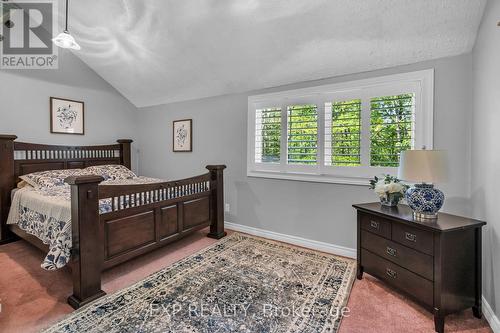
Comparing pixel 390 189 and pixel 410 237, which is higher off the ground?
pixel 390 189

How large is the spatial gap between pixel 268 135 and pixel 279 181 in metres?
0.62

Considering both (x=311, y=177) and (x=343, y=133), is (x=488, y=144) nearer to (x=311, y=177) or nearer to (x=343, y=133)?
(x=343, y=133)

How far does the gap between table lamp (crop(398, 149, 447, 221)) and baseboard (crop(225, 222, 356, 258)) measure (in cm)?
111

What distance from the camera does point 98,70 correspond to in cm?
420

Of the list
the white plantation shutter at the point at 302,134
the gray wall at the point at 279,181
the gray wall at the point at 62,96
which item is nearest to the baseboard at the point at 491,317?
the gray wall at the point at 279,181

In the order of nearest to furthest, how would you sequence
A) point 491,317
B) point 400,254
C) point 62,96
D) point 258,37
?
1. point 491,317
2. point 400,254
3. point 258,37
4. point 62,96

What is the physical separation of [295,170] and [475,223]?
1.77 metres

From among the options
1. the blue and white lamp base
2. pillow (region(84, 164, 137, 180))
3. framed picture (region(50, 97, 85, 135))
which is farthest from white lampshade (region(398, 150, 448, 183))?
framed picture (region(50, 97, 85, 135))

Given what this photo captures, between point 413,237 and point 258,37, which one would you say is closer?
point 413,237

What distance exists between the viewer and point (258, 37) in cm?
270

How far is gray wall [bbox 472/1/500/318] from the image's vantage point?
1.65 metres

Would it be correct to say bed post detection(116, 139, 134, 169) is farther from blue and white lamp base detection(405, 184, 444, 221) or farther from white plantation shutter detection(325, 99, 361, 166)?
blue and white lamp base detection(405, 184, 444, 221)

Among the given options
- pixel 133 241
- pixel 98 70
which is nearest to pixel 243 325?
pixel 133 241

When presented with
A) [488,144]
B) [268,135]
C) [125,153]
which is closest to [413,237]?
[488,144]
